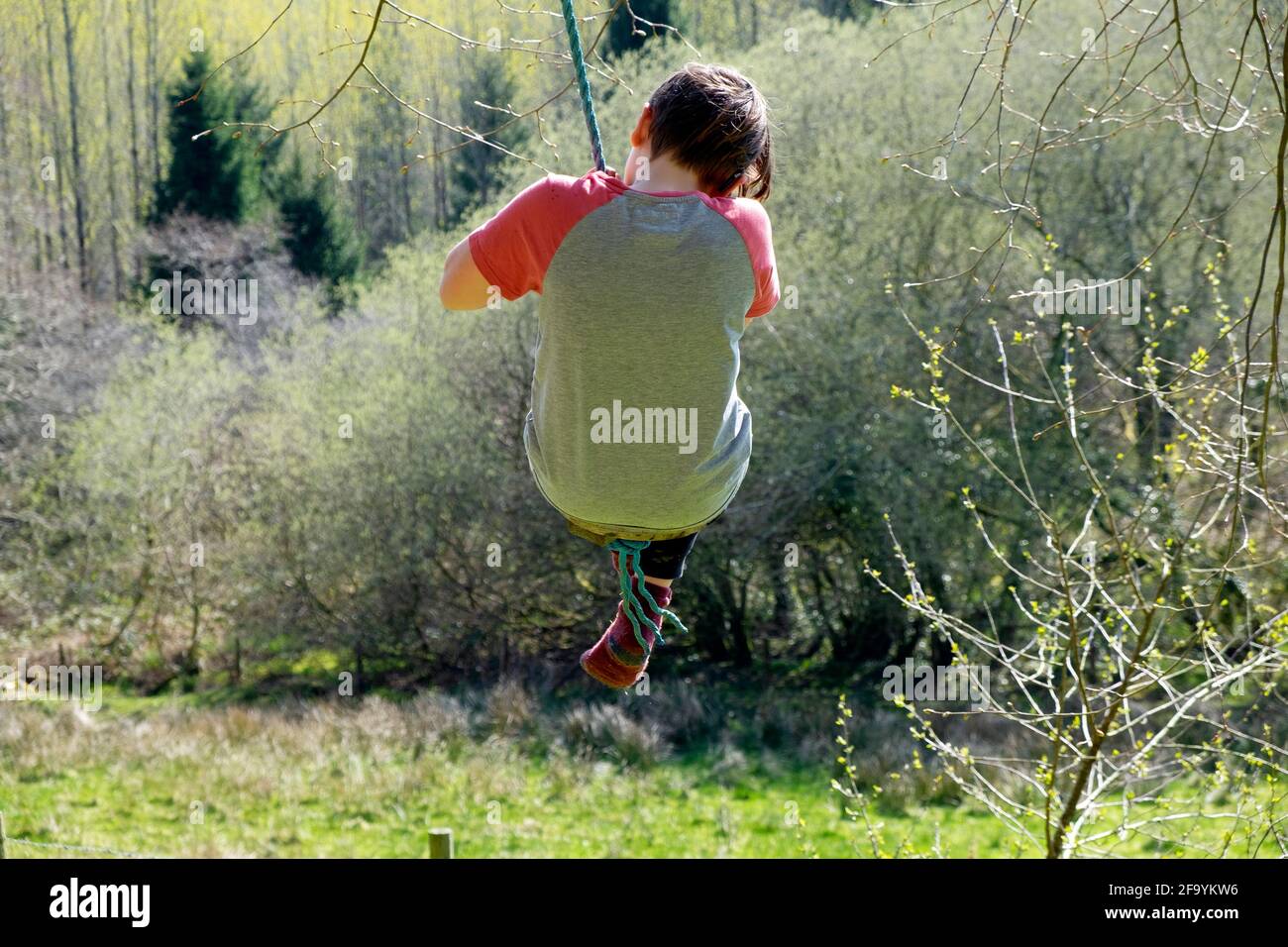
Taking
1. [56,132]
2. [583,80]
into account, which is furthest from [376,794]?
[56,132]

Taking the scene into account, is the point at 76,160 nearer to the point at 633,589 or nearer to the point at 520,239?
the point at 633,589

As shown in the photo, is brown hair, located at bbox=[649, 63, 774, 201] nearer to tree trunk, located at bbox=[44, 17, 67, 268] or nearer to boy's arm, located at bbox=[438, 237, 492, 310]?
boy's arm, located at bbox=[438, 237, 492, 310]

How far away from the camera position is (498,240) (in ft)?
6.75

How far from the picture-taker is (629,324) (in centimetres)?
205

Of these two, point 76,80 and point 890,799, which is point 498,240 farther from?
point 76,80

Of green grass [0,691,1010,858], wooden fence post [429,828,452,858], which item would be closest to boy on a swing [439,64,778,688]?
wooden fence post [429,828,452,858]

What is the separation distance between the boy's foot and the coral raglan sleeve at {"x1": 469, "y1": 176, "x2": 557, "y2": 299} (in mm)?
735

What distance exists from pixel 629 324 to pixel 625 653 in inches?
29.9

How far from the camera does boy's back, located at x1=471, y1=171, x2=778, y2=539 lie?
2039 mm

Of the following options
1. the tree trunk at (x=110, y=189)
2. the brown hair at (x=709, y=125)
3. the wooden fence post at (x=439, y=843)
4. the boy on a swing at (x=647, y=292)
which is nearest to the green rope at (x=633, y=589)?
the boy on a swing at (x=647, y=292)
